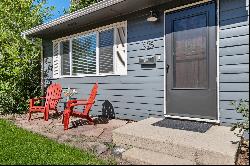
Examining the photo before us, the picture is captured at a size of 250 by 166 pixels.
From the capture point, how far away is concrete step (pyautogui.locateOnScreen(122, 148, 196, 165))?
112 inches

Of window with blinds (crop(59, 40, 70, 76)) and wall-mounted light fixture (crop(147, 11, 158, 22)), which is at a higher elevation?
wall-mounted light fixture (crop(147, 11, 158, 22))

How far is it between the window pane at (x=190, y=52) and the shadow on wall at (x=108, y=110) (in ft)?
Result: 6.14

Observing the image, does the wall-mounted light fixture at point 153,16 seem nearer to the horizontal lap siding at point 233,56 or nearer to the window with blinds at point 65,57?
the horizontal lap siding at point 233,56

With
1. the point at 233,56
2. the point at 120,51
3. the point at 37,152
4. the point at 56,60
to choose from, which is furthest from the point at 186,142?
the point at 56,60

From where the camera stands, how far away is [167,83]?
15.6 ft

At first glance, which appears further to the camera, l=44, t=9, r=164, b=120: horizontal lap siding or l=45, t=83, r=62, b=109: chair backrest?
l=45, t=83, r=62, b=109: chair backrest

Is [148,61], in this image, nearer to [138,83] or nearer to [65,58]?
[138,83]

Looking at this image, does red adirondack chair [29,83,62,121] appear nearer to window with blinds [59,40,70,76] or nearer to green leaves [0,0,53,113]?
window with blinds [59,40,70,76]

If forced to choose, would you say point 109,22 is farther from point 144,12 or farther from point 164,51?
point 164,51

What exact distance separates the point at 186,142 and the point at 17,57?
5.92 metres

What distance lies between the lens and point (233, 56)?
3.94m

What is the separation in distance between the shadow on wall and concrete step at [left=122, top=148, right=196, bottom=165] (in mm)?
2642

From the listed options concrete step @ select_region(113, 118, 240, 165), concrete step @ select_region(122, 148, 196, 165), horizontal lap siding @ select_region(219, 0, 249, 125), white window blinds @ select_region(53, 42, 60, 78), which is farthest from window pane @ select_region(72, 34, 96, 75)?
concrete step @ select_region(122, 148, 196, 165)

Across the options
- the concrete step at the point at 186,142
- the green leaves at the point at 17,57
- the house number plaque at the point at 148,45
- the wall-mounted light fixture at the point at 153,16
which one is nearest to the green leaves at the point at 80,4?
the green leaves at the point at 17,57
